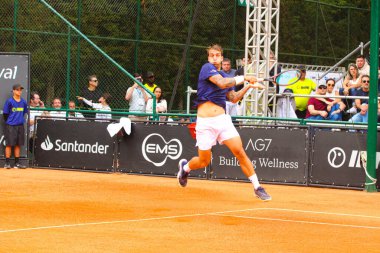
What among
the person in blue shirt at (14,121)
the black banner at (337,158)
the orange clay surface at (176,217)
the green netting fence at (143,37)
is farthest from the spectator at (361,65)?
the person in blue shirt at (14,121)

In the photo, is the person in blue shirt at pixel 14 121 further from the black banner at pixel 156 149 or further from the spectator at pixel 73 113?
the black banner at pixel 156 149

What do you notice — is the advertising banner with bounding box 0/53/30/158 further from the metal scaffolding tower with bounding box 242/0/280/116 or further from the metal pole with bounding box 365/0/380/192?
the metal pole with bounding box 365/0/380/192

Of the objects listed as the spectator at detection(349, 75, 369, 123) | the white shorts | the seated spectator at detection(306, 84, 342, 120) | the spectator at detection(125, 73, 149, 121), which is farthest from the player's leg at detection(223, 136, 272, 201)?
the spectator at detection(125, 73, 149, 121)

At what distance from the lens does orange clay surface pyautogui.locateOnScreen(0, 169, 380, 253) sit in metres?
10.9

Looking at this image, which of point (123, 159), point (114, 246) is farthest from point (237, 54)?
point (114, 246)

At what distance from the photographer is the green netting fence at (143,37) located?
25.5 metres

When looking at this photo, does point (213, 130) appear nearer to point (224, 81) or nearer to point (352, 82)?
point (224, 81)

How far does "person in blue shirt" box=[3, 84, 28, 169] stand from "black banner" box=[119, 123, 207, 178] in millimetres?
2288

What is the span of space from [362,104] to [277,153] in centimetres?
249

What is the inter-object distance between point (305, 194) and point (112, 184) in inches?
143

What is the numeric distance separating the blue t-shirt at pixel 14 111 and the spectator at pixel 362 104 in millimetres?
7171

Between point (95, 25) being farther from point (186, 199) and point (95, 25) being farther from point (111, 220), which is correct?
point (111, 220)

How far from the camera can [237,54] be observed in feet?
108

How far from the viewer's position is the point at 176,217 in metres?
13.5
